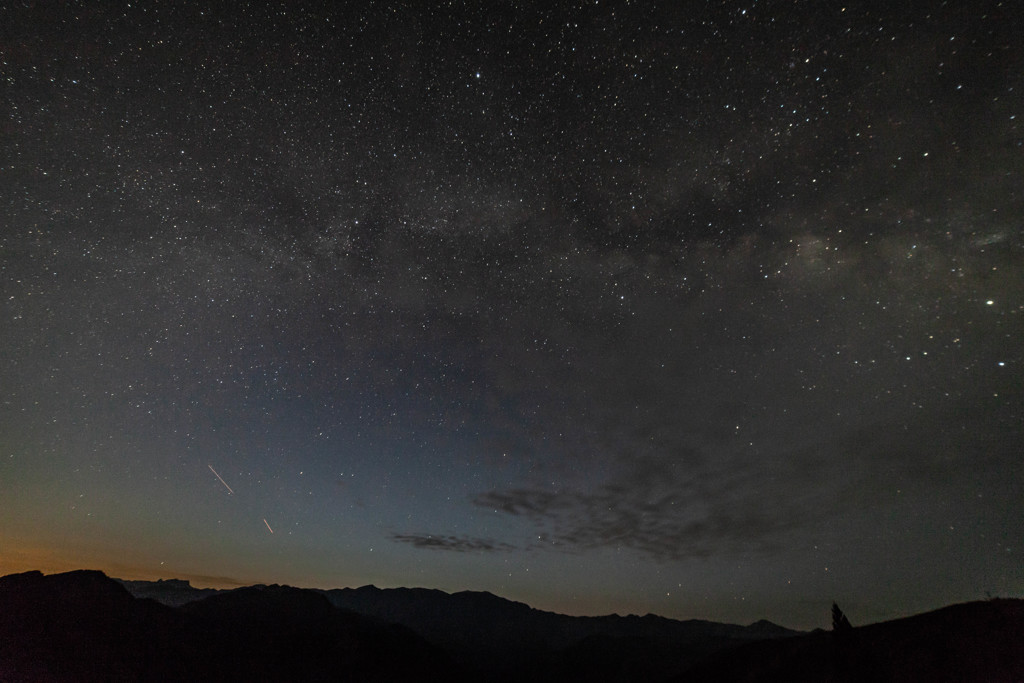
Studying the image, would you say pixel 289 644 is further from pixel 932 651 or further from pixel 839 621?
pixel 932 651

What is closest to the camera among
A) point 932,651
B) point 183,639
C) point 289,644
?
point 932,651

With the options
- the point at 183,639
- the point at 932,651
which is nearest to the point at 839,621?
the point at 932,651

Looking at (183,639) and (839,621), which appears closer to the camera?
(839,621)

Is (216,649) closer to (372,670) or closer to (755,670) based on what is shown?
(372,670)

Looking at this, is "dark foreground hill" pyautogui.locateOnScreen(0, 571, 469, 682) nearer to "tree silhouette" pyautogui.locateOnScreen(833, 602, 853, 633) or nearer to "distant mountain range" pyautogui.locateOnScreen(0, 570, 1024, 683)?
"distant mountain range" pyautogui.locateOnScreen(0, 570, 1024, 683)

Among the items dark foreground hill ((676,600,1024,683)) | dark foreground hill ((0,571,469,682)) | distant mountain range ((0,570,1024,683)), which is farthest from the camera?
dark foreground hill ((0,571,469,682))

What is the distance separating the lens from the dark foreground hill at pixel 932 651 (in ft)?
119

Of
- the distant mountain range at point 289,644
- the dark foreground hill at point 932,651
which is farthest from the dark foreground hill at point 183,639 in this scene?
the dark foreground hill at point 932,651

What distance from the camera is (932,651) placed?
40344mm

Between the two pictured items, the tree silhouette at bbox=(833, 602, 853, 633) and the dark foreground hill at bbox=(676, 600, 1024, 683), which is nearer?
the dark foreground hill at bbox=(676, 600, 1024, 683)

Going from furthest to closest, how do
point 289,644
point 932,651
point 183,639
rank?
point 289,644
point 183,639
point 932,651

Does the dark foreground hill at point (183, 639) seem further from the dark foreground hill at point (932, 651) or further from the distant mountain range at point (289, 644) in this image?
the dark foreground hill at point (932, 651)

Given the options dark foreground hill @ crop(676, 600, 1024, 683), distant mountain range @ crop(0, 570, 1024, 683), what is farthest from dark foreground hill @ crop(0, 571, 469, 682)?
dark foreground hill @ crop(676, 600, 1024, 683)

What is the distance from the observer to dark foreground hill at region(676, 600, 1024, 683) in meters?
36.4
